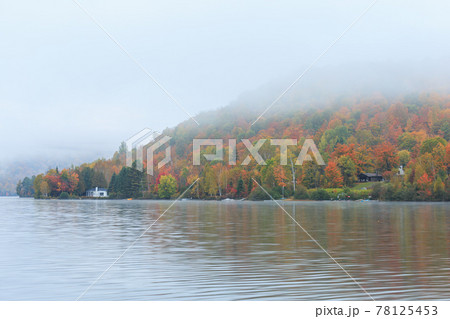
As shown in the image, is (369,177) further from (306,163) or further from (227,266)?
(227,266)

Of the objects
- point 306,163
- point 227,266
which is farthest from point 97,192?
point 227,266

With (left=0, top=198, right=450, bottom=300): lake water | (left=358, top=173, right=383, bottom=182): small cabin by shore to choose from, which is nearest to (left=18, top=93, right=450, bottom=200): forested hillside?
(left=358, top=173, right=383, bottom=182): small cabin by shore

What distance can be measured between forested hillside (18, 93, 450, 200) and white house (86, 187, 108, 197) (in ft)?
4.48

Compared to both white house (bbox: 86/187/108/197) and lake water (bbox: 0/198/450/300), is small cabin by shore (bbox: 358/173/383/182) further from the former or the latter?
lake water (bbox: 0/198/450/300)

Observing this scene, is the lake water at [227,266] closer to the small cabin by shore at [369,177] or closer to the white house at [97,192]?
the small cabin by shore at [369,177]

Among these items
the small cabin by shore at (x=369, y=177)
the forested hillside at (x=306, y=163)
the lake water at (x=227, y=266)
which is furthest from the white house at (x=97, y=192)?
the lake water at (x=227, y=266)

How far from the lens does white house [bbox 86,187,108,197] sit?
11975 centimetres

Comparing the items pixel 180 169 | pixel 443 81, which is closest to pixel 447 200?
pixel 180 169

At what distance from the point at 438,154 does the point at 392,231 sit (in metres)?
72.1

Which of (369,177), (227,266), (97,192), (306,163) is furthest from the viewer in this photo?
(97,192)

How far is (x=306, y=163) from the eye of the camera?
309 feet

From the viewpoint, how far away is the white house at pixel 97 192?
393ft

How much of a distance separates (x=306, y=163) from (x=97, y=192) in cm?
5252

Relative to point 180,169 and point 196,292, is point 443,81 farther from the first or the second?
point 196,292
